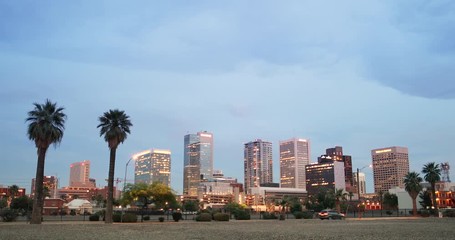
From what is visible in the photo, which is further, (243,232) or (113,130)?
(113,130)

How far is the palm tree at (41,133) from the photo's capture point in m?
55.7

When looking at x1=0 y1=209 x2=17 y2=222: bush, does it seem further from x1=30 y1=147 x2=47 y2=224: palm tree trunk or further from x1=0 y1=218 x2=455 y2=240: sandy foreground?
x1=0 y1=218 x2=455 y2=240: sandy foreground

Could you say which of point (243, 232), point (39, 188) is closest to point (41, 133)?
point (39, 188)

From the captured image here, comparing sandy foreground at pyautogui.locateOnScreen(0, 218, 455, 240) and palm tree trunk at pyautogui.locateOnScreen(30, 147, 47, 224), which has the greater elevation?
palm tree trunk at pyautogui.locateOnScreen(30, 147, 47, 224)

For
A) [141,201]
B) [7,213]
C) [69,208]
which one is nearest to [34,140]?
[7,213]

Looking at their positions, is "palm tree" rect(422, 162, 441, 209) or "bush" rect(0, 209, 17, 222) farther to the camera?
"palm tree" rect(422, 162, 441, 209)

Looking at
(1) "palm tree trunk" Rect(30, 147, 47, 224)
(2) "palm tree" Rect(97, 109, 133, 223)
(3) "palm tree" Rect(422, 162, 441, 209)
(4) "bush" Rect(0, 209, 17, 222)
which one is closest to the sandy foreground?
(1) "palm tree trunk" Rect(30, 147, 47, 224)

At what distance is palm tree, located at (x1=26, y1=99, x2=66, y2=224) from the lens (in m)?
55.7

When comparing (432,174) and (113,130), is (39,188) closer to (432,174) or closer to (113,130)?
(113,130)

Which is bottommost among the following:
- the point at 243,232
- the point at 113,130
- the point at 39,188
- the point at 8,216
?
the point at 243,232

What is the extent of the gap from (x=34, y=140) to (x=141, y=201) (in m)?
27.7

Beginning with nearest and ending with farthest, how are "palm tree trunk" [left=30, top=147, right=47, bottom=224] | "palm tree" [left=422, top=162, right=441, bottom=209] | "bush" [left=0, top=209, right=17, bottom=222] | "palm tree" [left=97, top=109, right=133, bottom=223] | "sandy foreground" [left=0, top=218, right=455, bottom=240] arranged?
"sandy foreground" [left=0, top=218, right=455, bottom=240] → "palm tree trunk" [left=30, top=147, right=47, bottom=224] → "palm tree" [left=97, top=109, right=133, bottom=223] → "bush" [left=0, top=209, right=17, bottom=222] → "palm tree" [left=422, top=162, right=441, bottom=209]

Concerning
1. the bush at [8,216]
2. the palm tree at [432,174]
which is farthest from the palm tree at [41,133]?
the palm tree at [432,174]

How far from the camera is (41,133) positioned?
182 feet
